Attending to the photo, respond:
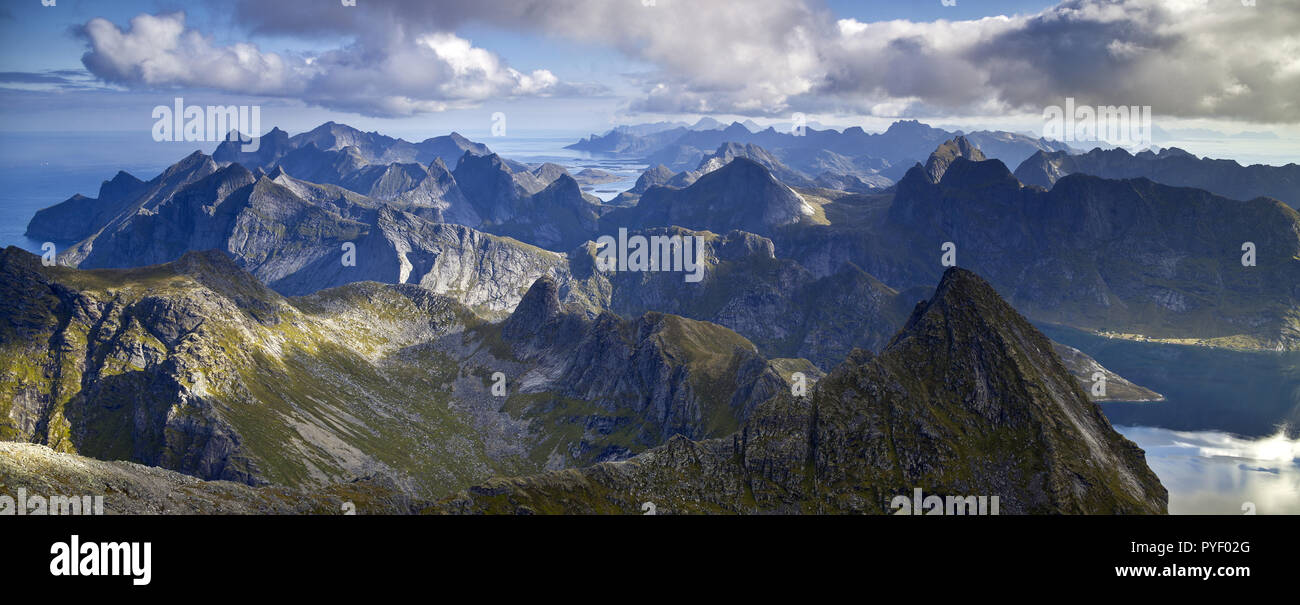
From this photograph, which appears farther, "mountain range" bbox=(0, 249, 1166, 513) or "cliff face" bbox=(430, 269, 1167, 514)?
"cliff face" bbox=(430, 269, 1167, 514)

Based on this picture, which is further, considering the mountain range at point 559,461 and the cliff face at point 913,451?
the cliff face at point 913,451

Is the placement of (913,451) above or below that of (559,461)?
above

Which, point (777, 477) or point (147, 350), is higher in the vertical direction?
point (147, 350)

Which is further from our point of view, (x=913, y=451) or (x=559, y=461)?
(x=559, y=461)
